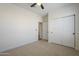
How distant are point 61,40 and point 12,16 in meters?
3.33

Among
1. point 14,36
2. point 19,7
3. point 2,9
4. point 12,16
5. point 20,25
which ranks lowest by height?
point 14,36

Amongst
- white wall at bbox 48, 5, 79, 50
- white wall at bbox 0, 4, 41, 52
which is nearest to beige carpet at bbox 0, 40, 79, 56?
white wall at bbox 0, 4, 41, 52

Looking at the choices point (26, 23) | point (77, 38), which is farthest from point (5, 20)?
point (77, 38)

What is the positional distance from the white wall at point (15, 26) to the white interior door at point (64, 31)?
1.75 m

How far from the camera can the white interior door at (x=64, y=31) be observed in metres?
4.48

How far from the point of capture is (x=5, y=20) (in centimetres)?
389

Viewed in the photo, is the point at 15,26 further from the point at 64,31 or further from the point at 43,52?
the point at 64,31

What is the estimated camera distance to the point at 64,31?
16.2 feet

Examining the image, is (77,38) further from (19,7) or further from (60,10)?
(19,7)

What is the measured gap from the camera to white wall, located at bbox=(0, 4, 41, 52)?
3.82m

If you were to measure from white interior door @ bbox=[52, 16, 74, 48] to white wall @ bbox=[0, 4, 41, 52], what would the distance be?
175 centimetres

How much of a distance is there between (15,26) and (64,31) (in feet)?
9.76

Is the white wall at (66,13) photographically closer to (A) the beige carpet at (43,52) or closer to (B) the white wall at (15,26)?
(A) the beige carpet at (43,52)

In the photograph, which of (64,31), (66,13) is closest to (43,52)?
(64,31)
